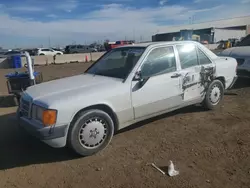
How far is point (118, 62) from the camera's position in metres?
4.62

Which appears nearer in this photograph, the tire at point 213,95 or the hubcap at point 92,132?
the hubcap at point 92,132

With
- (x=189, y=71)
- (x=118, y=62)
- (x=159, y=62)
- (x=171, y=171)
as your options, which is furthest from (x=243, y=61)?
(x=171, y=171)

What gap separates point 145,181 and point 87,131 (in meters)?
1.14

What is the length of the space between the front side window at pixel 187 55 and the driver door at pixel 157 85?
19 centimetres

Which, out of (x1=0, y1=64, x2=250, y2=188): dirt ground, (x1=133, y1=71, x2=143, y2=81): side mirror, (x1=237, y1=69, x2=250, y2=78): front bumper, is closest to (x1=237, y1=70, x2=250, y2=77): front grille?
(x1=237, y1=69, x2=250, y2=78): front bumper

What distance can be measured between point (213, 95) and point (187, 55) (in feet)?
4.00

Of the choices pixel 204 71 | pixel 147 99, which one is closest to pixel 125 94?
pixel 147 99

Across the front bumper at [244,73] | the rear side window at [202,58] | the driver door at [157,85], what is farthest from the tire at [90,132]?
the front bumper at [244,73]

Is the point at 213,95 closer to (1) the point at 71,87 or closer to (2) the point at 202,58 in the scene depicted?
(2) the point at 202,58

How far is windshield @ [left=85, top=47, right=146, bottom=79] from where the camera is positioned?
13.7 feet

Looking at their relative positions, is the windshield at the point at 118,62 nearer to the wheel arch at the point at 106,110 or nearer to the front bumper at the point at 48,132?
the wheel arch at the point at 106,110

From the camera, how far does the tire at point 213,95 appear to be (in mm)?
Answer: 5223

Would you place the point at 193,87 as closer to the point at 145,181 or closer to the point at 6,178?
the point at 145,181

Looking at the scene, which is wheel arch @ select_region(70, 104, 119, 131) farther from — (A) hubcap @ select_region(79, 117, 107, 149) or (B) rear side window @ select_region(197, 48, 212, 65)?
(B) rear side window @ select_region(197, 48, 212, 65)
